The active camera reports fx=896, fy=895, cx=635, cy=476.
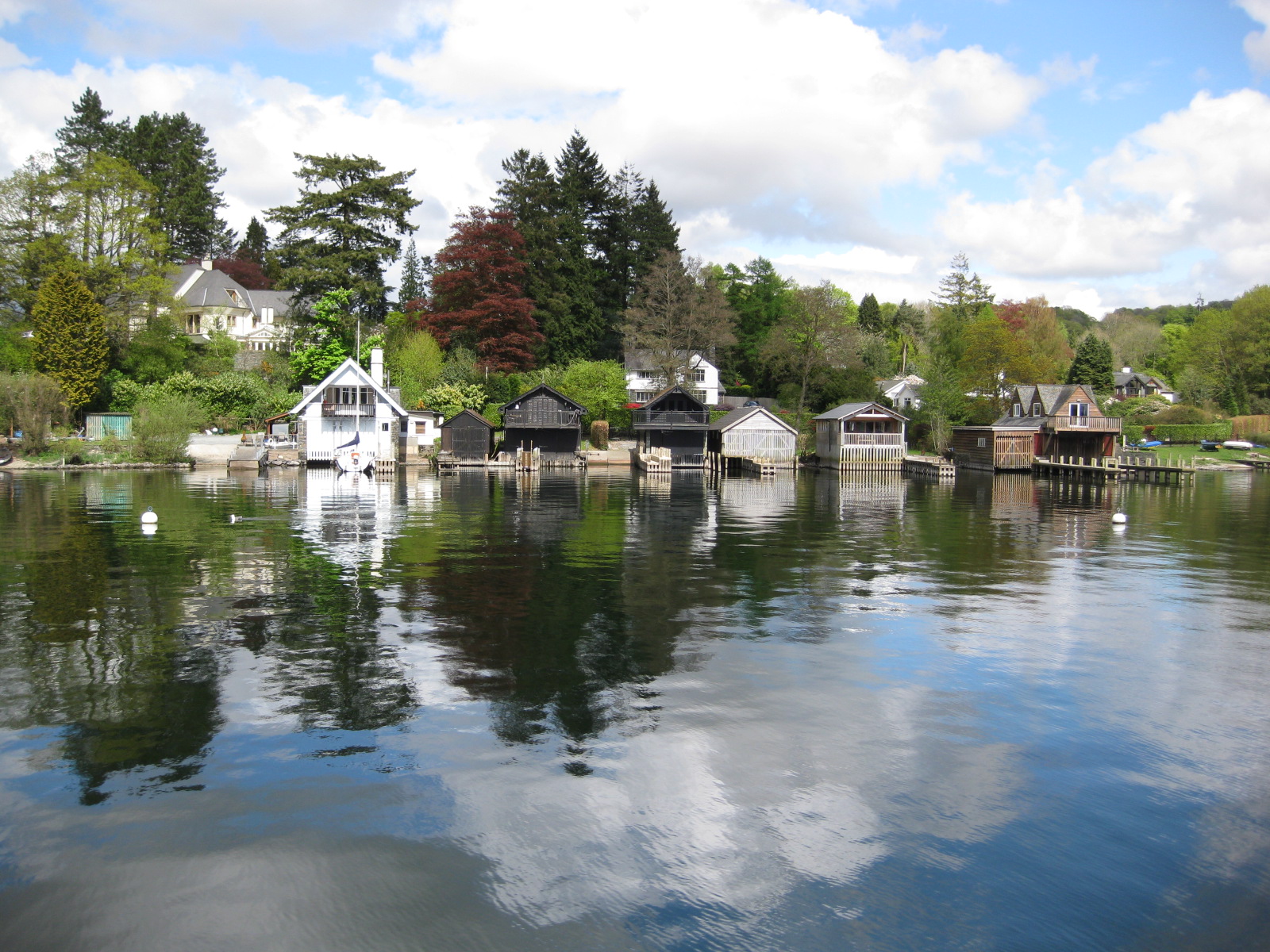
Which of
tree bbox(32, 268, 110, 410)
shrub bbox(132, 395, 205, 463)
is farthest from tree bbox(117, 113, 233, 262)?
shrub bbox(132, 395, 205, 463)

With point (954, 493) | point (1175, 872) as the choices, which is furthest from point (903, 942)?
point (954, 493)

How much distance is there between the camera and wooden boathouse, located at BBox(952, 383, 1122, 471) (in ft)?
229

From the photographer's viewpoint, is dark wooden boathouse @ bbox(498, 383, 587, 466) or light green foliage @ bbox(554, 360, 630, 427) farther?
light green foliage @ bbox(554, 360, 630, 427)

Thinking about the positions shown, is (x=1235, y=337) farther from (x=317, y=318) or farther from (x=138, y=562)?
(x=138, y=562)

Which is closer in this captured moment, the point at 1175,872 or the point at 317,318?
the point at 1175,872

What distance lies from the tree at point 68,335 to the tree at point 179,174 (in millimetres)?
26010

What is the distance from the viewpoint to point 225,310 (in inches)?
3728

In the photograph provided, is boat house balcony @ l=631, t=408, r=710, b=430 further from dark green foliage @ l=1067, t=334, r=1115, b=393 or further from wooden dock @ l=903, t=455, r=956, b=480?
dark green foliage @ l=1067, t=334, r=1115, b=393

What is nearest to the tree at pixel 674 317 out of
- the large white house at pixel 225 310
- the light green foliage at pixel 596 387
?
the light green foliage at pixel 596 387

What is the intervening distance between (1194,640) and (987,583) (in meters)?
6.25

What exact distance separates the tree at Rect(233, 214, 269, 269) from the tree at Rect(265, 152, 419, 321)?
45.6 m

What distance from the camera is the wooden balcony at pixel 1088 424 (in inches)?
2719

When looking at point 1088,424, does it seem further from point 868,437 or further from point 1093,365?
point 1093,365

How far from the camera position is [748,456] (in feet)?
246
